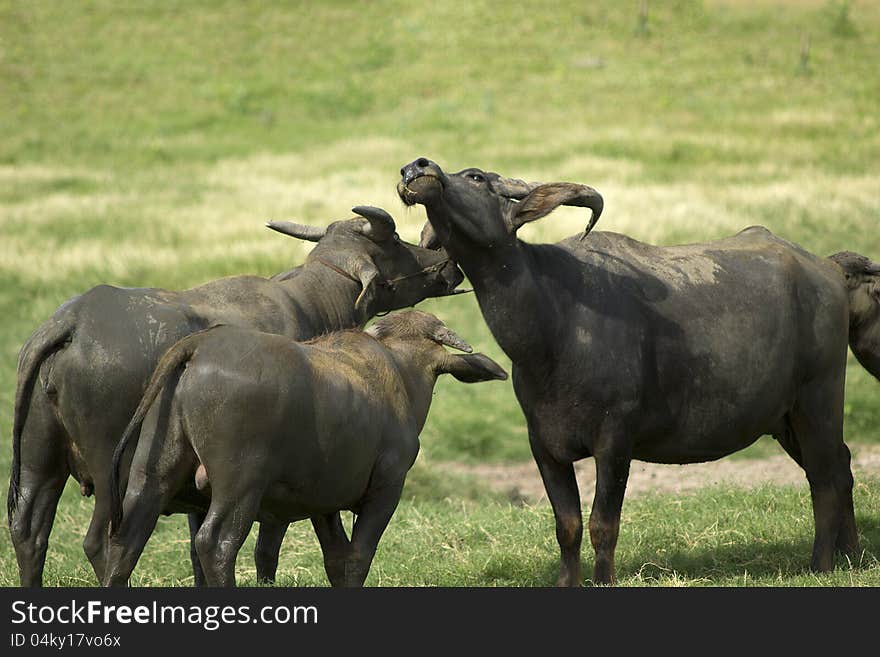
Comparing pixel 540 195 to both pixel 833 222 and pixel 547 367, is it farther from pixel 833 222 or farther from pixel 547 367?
pixel 833 222

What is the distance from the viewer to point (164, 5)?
51.6 meters

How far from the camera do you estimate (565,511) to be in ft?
28.0

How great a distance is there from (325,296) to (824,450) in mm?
3777

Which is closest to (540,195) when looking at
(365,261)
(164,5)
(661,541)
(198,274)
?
(365,261)

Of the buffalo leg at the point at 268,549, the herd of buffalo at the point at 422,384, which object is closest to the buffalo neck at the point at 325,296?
the herd of buffalo at the point at 422,384

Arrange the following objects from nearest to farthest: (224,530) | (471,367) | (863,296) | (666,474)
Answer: (224,530) → (471,367) → (863,296) → (666,474)

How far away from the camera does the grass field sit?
1044 cm

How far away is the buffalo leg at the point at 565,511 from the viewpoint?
8500mm

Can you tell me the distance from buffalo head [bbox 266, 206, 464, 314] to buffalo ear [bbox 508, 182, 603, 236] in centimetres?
221

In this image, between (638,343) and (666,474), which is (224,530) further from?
(666,474)

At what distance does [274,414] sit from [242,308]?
2.21 meters

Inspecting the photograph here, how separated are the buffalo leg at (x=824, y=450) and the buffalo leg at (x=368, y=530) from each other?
2.96m

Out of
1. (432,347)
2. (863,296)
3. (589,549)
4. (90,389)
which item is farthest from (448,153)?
(90,389)

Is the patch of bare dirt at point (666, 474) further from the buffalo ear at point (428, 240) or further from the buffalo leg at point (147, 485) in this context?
the buffalo leg at point (147, 485)
